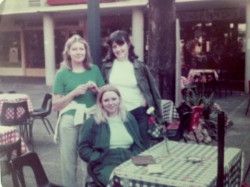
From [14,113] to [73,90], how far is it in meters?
2.55

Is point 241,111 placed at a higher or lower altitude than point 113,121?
lower

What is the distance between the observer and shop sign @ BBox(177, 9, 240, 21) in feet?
41.5

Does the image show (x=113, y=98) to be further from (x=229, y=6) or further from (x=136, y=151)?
(x=229, y=6)

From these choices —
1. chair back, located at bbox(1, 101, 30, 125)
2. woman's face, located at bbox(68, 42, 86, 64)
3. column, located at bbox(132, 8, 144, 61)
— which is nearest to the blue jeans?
woman's face, located at bbox(68, 42, 86, 64)

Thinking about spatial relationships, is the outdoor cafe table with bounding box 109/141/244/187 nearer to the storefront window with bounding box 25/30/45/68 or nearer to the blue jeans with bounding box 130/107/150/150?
the blue jeans with bounding box 130/107/150/150

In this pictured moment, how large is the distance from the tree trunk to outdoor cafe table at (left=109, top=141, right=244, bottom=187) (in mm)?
2519

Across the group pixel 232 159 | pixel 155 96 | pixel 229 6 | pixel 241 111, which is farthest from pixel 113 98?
pixel 229 6

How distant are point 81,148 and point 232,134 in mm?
3831

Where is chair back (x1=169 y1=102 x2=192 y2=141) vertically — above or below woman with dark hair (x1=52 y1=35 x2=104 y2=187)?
below

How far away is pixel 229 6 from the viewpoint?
12.1 m

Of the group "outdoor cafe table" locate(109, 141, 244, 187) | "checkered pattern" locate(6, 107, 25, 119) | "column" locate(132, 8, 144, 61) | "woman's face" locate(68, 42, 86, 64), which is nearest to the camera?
"outdoor cafe table" locate(109, 141, 244, 187)

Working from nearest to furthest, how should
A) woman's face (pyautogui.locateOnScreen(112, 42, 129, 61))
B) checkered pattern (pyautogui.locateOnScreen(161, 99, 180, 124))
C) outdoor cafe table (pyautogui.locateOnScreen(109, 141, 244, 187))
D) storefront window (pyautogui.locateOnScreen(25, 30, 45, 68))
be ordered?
outdoor cafe table (pyautogui.locateOnScreen(109, 141, 244, 187)) → woman's face (pyautogui.locateOnScreen(112, 42, 129, 61)) → checkered pattern (pyautogui.locateOnScreen(161, 99, 180, 124)) → storefront window (pyautogui.locateOnScreen(25, 30, 45, 68))

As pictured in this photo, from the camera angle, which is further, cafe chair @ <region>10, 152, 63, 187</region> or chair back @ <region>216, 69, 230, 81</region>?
chair back @ <region>216, 69, 230, 81</region>

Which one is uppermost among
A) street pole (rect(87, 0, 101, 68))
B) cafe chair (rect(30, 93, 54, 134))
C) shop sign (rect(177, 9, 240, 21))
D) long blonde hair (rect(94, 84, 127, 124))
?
shop sign (rect(177, 9, 240, 21))
